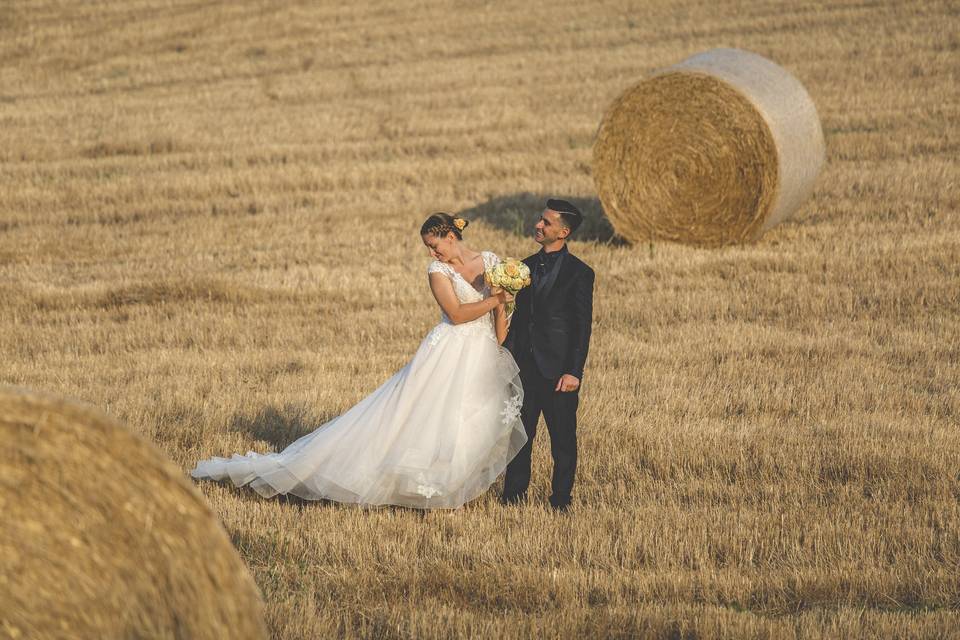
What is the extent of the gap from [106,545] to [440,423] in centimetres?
299

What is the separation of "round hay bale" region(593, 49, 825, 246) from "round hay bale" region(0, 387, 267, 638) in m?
9.63

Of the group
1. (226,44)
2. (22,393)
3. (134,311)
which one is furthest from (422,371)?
(226,44)

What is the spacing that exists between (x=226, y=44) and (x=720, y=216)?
44.9 ft

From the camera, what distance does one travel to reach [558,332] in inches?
255

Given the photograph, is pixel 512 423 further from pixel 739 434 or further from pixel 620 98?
pixel 620 98

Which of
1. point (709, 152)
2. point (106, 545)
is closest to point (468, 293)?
point (106, 545)

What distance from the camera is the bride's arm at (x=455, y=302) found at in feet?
21.7

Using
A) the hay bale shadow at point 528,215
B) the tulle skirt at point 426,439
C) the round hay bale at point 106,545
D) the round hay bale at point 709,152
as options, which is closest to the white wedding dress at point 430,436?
the tulle skirt at point 426,439

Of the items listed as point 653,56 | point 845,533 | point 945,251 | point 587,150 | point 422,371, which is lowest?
point 845,533

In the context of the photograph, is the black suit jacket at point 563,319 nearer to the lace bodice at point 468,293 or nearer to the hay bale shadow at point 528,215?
the lace bodice at point 468,293

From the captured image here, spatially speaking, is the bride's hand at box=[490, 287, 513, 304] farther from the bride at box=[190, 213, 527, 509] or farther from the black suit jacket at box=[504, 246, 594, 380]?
the black suit jacket at box=[504, 246, 594, 380]

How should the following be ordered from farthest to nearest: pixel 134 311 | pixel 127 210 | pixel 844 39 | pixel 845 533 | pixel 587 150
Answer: pixel 844 39 < pixel 587 150 < pixel 127 210 < pixel 134 311 < pixel 845 533

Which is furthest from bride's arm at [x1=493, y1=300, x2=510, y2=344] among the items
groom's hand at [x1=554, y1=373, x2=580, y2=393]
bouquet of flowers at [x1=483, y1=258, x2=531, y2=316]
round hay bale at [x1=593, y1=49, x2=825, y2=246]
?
round hay bale at [x1=593, y1=49, x2=825, y2=246]

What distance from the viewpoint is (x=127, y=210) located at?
51.4 feet
